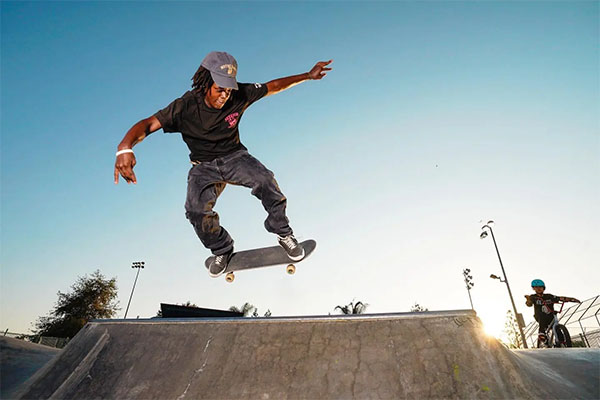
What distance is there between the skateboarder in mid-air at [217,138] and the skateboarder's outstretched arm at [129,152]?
0.06 ft

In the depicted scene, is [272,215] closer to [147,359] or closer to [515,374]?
[147,359]

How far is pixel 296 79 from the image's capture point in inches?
181

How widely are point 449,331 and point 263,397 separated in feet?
5.27

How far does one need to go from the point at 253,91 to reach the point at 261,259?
8.13 feet

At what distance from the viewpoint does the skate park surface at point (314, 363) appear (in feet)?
7.82

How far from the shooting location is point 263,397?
2.40 m

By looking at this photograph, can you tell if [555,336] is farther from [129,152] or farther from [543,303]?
[129,152]

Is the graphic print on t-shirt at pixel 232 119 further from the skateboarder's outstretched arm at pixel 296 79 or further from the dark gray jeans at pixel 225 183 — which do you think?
the skateboarder's outstretched arm at pixel 296 79

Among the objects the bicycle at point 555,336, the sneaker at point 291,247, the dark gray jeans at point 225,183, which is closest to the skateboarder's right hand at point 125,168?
the dark gray jeans at point 225,183

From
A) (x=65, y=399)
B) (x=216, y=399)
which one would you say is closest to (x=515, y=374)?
(x=216, y=399)

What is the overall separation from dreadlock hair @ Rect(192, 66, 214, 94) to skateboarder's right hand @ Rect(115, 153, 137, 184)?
52.1 inches

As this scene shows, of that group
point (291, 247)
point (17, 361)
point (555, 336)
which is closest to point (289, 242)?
point (291, 247)

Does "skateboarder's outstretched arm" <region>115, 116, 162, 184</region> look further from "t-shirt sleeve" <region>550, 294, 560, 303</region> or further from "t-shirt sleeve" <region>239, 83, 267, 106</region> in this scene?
"t-shirt sleeve" <region>550, 294, 560, 303</region>

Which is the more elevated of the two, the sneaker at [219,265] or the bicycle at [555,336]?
the sneaker at [219,265]
